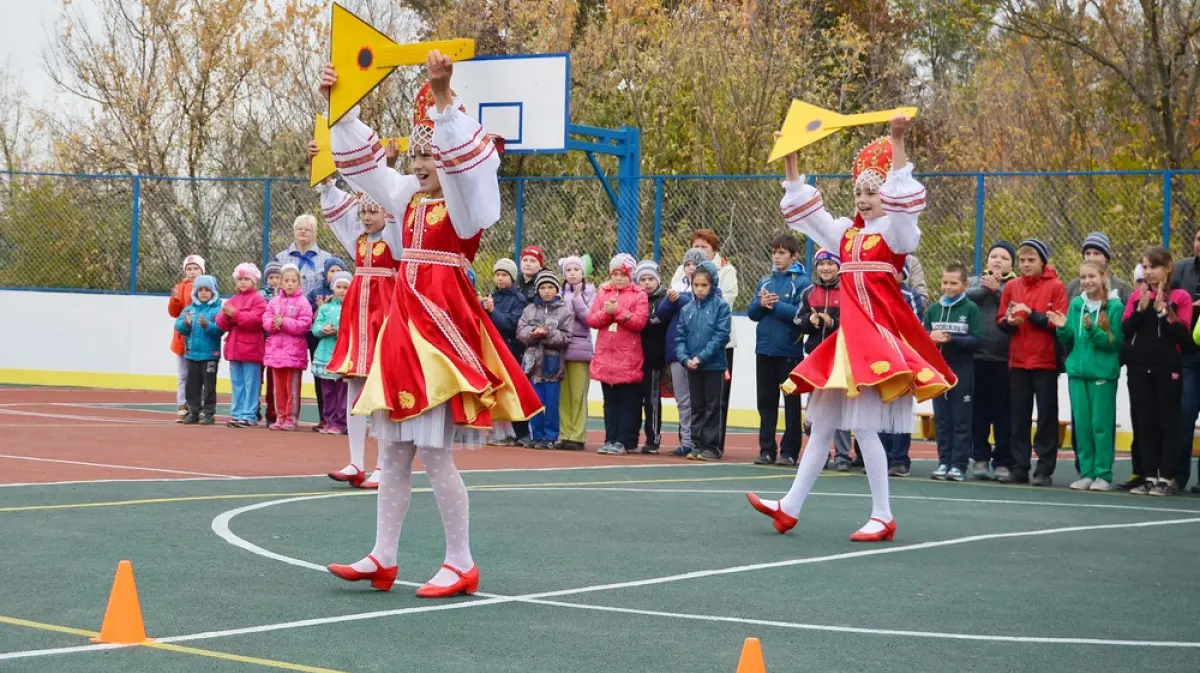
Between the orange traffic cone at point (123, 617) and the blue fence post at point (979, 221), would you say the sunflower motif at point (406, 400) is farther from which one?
the blue fence post at point (979, 221)

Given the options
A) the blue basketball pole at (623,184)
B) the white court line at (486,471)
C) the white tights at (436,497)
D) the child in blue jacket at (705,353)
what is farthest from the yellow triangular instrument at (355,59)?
the blue basketball pole at (623,184)

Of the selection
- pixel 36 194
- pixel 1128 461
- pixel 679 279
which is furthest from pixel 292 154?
pixel 1128 461

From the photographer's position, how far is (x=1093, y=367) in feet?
45.9

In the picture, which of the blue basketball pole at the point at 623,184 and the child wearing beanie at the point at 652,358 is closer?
the child wearing beanie at the point at 652,358

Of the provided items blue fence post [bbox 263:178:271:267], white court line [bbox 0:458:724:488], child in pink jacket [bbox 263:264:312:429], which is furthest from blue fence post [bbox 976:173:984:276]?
blue fence post [bbox 263:178:271:267]

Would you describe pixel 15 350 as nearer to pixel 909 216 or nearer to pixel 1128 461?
pixel 1128 461

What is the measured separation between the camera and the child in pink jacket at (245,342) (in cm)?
1811

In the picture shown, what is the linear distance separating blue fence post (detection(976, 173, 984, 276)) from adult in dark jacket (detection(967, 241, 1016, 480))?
4.23 metres

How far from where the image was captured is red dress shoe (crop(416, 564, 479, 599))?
24.8 ft

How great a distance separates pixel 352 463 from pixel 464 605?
500 cm

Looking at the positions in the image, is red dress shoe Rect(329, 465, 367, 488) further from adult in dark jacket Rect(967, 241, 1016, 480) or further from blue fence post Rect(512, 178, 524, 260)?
blue fence post Rect(512, 178, 524, 260)

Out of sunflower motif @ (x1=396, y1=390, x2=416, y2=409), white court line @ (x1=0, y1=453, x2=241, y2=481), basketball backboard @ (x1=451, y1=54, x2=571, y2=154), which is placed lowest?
white court line @ (x1=0, y1=453, x2=241, y2=481)

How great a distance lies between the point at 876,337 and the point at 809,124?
1.42 m

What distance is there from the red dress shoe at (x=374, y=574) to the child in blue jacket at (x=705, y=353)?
843cm
